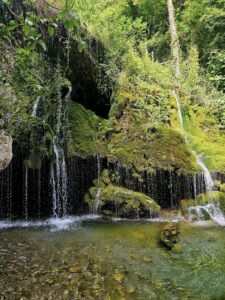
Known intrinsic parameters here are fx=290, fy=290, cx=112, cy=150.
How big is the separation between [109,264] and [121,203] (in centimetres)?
388

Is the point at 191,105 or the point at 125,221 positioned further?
the point at 191,105

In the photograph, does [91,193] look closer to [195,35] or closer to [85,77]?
[85,77]

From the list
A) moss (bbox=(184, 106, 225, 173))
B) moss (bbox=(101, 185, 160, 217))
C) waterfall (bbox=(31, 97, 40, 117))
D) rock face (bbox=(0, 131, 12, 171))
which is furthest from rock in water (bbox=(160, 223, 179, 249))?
waterfall (bbox=(31, 97, 40, 117))

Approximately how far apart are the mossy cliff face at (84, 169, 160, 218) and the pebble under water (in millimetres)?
1198

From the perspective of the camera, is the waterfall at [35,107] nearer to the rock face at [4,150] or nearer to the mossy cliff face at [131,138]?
the mossy cliff face at [131,138]

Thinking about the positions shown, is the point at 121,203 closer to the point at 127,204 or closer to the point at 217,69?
the point at 127,204

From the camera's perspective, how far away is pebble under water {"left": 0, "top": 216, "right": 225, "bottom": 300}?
12.9 feet

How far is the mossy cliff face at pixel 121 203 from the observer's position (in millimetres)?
8633

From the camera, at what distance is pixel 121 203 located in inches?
344

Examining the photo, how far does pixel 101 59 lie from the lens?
11617mm

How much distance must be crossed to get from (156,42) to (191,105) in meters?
6.96

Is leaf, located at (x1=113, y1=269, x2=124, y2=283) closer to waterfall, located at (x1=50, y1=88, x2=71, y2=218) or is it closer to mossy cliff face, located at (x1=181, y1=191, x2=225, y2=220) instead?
mossy cliff face, located at (x1=181, y1=191, x2=225, y2=220)

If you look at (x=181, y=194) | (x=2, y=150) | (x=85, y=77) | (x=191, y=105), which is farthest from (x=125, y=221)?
(x=191, y=105)

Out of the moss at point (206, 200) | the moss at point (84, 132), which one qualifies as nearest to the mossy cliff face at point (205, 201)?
the moss at point (206, 200)
